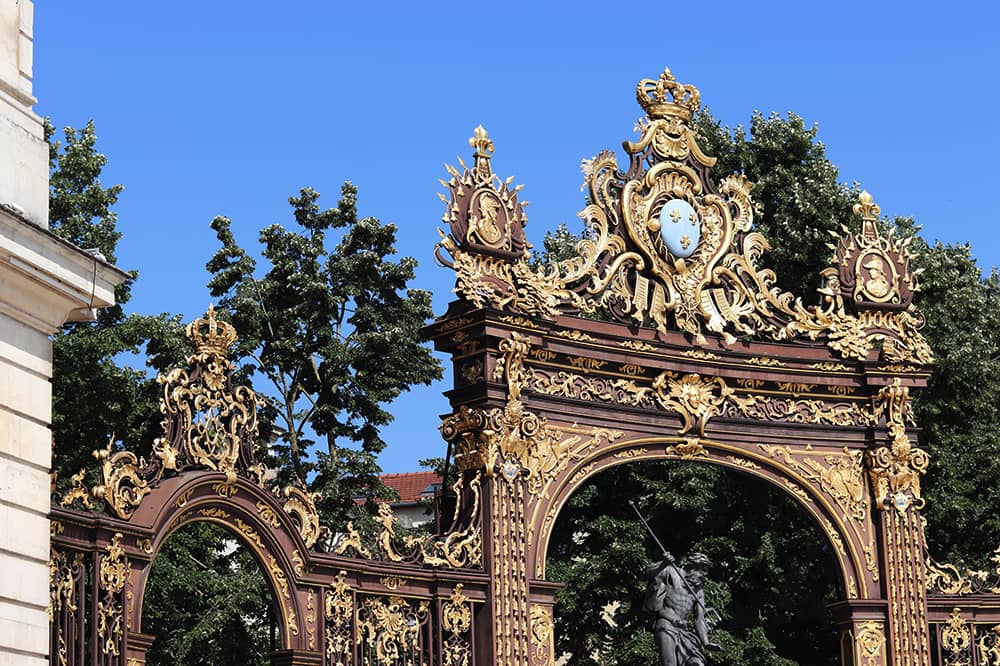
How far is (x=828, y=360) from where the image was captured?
782 inches

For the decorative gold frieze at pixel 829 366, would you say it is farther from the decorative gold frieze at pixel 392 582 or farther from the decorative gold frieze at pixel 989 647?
the decorative gold frieze at pixel 392 582

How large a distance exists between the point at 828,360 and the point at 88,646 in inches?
329

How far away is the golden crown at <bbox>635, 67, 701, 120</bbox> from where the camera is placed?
19734 mm

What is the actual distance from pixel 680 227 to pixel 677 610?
3727 mm

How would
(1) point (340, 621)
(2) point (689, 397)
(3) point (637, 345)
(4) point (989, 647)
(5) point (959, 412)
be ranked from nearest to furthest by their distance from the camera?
(1) point (340, 621) < (3) point (637, 345) < (2) point (689, 397) < (4) point (989, 647) < (5) point (959, 412)

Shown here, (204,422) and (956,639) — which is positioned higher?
(204,422)

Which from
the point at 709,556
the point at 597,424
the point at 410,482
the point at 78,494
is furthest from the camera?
the point at 410,482

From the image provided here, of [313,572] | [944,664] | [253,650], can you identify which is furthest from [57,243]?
[253,650]

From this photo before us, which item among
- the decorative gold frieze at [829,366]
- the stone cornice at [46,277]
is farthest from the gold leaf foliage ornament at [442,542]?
the stone cornice at [46,277]

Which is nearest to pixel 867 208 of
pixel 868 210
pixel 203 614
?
pixel 868 210

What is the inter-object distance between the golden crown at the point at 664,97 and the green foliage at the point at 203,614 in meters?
7.67

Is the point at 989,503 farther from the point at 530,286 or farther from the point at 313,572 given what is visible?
the point at 313,572

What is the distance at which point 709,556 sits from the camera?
25.3 metres

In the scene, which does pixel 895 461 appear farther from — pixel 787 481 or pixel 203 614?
pixel 203 614
